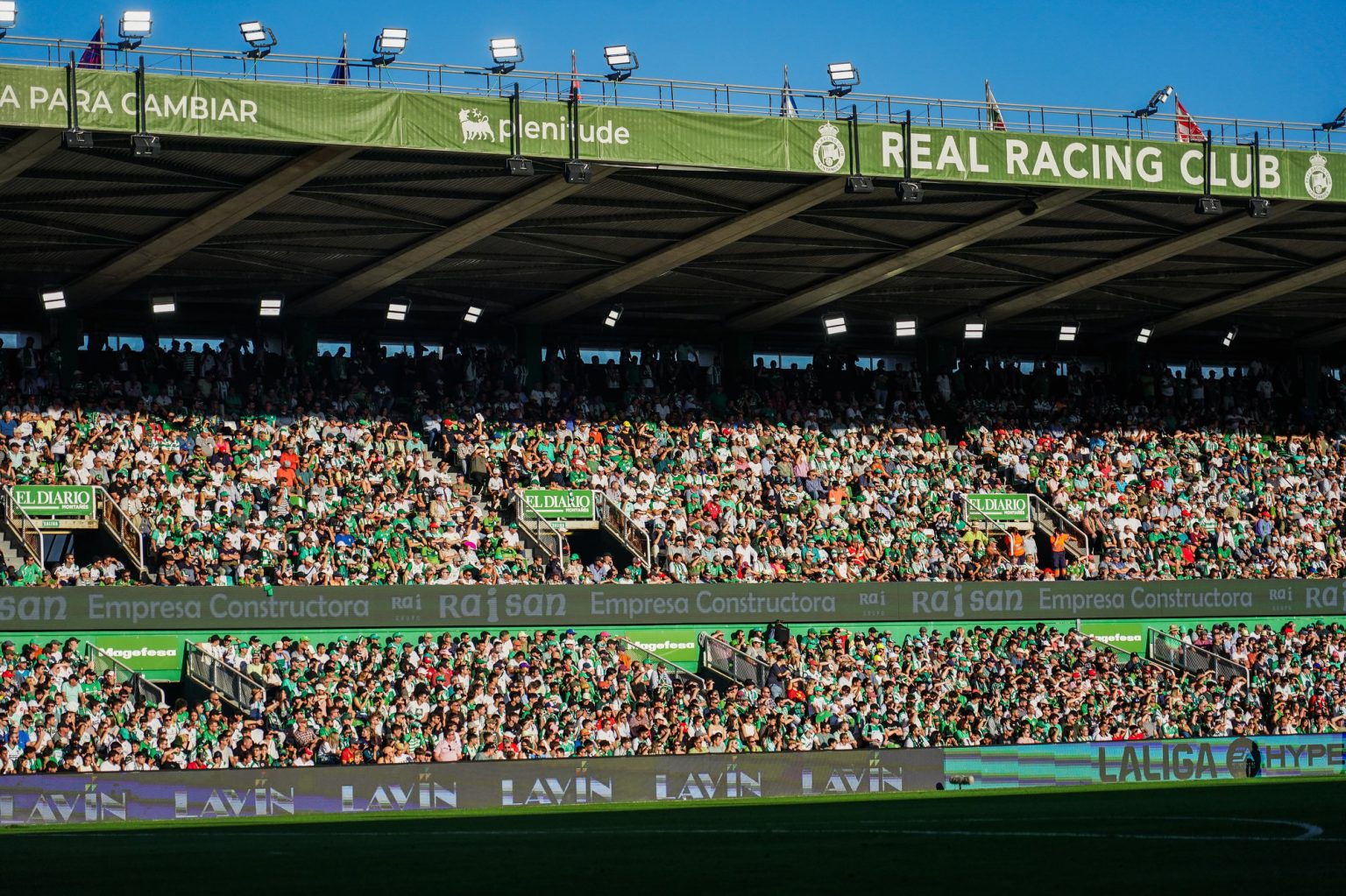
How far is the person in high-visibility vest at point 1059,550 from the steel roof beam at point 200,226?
57.7 ft

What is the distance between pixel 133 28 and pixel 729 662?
15.2m

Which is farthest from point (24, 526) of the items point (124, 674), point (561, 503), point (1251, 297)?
point (1251, 297)

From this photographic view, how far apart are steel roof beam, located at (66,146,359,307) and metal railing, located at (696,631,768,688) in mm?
11209

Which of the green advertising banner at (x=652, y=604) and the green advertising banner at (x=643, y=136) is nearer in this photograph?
the green advertising banner at (x=643, y=136)

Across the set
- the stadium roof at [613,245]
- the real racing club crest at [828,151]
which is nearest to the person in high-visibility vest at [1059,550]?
the stadium roof at [613,245]

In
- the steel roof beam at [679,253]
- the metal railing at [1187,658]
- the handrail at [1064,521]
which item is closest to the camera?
the steel roof beam at [679,253]

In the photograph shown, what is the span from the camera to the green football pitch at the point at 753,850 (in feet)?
39.3

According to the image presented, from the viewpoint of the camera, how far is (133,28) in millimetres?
28953

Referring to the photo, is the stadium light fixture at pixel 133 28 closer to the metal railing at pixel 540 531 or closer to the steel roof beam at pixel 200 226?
the steel roof beam at pixel 200 226

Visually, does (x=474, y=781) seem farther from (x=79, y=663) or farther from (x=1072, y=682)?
(x=1072, y=682)

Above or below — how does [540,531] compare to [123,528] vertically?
below

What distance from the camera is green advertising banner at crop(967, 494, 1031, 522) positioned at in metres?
40.5

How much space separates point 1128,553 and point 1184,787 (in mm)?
13296

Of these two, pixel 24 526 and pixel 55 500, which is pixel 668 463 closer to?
pixel 55 500
